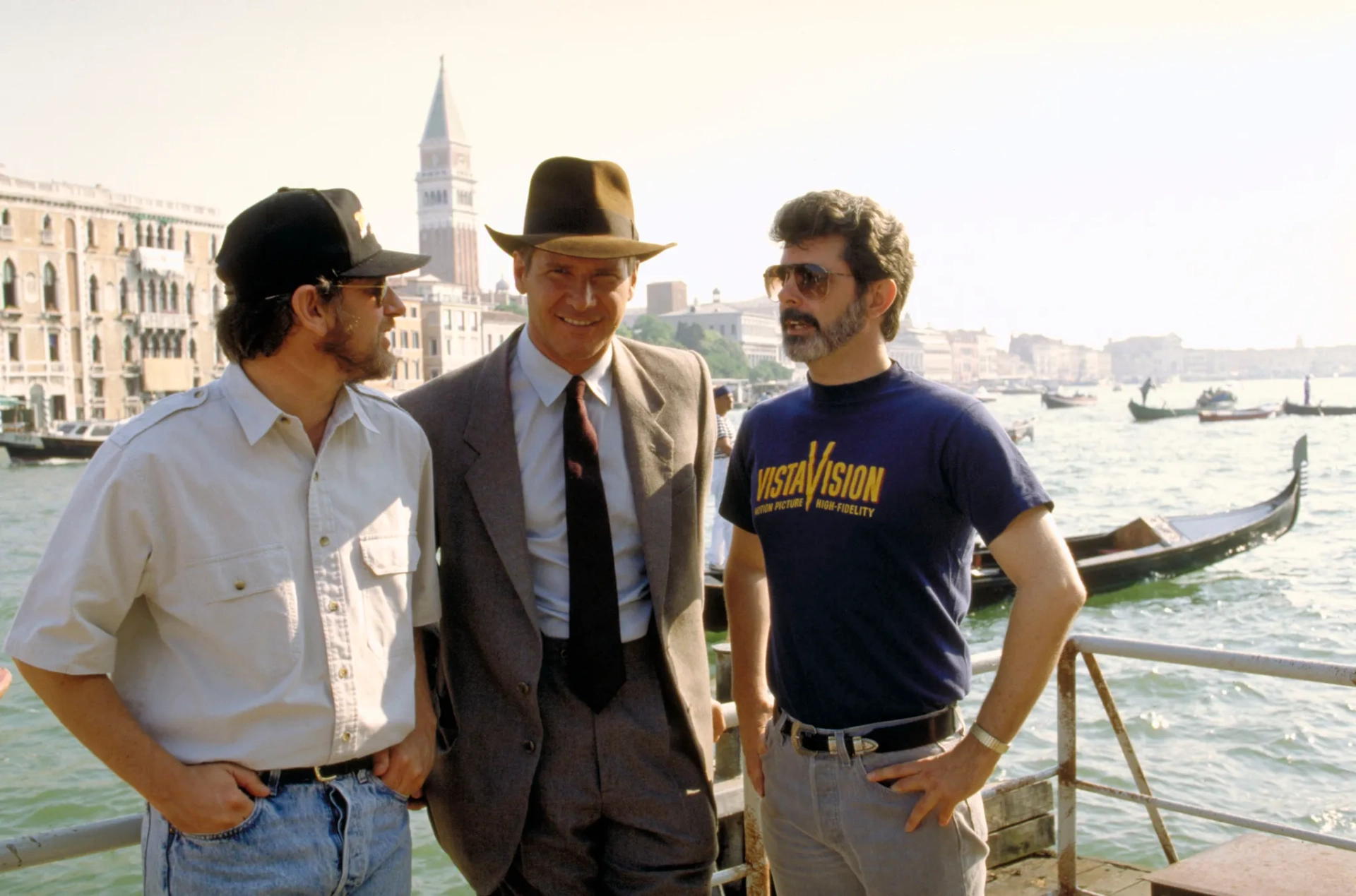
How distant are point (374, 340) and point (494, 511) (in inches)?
16.0

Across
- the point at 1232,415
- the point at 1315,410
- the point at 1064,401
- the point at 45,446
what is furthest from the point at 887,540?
the point at 1064,401

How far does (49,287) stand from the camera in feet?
155

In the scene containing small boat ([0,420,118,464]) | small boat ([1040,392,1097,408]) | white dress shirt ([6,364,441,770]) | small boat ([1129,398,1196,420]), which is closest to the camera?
white dress shirt ([6,364,441,770])

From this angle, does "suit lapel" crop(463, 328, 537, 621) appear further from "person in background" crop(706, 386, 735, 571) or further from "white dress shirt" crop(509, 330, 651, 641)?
"person in background" crop(706, 386, 735, 571)

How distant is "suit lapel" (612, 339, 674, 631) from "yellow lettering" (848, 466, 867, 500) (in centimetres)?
38

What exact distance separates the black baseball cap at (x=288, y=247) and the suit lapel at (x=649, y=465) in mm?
591

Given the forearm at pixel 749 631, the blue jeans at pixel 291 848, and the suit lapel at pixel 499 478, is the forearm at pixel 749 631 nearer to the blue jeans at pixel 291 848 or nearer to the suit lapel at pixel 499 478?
the suit lapel at pixel 499 478

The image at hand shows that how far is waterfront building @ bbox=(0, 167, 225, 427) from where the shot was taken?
45531mm

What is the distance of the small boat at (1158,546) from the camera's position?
12.1 meters

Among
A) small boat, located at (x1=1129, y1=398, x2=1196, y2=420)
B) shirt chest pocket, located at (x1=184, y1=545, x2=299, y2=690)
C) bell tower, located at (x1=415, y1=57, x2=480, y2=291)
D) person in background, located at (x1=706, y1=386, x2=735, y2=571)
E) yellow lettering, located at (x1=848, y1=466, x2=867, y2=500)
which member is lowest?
small boat, located at (x1=1129, y1=398, x2=1196, y2=420)

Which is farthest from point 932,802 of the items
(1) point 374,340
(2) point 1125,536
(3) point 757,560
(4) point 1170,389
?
(4) point 1170,389

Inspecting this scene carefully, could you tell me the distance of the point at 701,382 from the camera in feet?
7.74

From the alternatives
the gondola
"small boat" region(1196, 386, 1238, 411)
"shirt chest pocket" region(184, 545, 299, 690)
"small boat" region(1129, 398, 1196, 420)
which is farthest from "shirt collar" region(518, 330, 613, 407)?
"small boat" region(1196, 386, 1238, 411)

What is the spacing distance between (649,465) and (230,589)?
816 mm
